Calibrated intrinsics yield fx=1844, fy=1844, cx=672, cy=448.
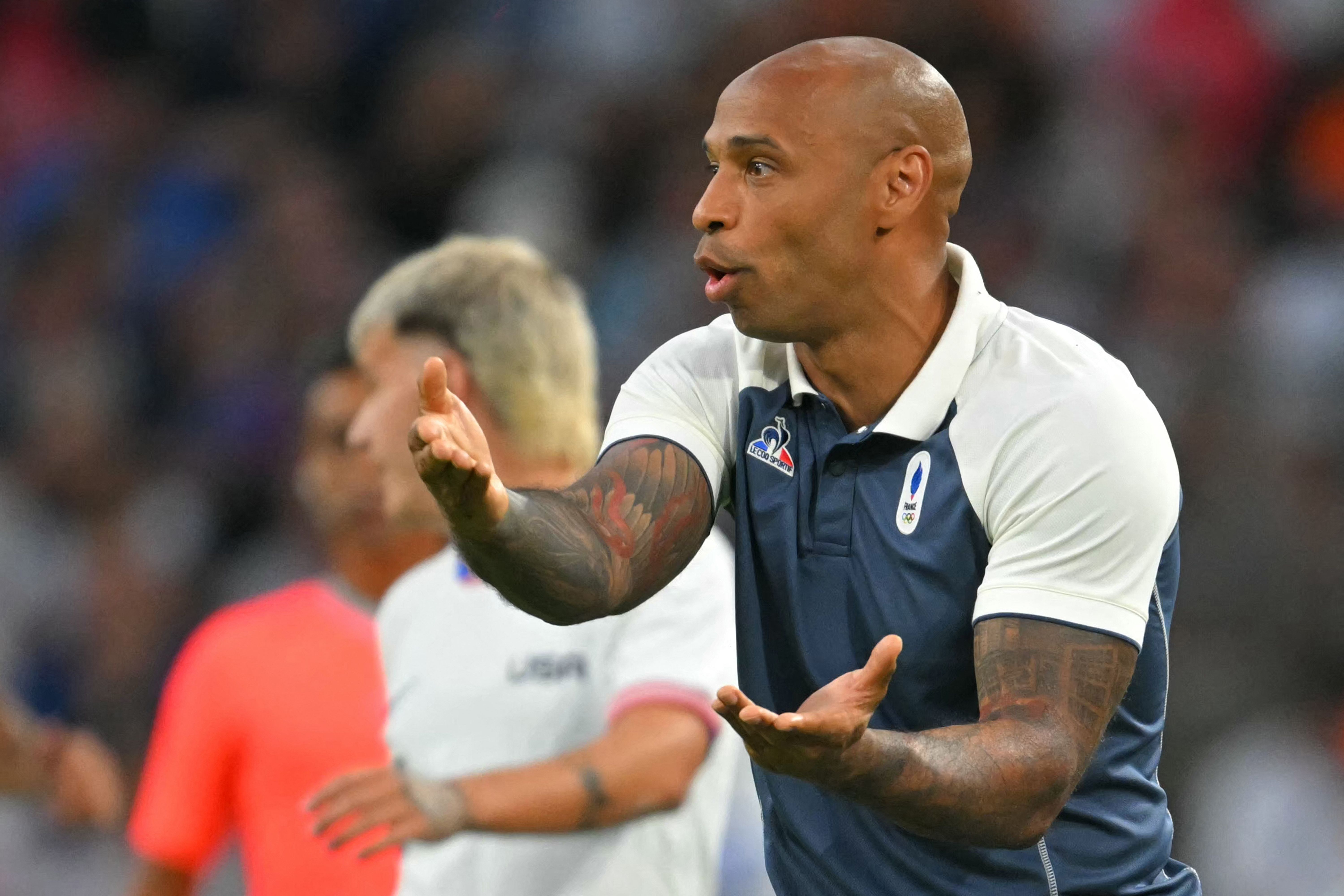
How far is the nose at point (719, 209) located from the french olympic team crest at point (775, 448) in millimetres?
318

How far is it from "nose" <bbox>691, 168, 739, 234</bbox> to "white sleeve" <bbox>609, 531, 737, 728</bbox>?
3.56 ft

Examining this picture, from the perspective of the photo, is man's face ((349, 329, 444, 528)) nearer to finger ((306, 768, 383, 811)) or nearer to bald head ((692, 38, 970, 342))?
finger ((306, 768, 383, 811))

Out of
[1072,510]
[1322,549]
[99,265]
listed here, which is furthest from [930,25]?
[1072,510]

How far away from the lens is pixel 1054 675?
2389 mm

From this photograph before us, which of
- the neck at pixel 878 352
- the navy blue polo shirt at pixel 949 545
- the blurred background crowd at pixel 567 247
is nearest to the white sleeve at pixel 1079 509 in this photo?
the navy blue polo shirt at pixel 949 545

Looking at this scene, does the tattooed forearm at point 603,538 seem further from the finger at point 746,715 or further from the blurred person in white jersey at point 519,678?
the blurred person in white jersey at point 519,678

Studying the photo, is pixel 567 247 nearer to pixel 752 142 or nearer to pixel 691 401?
pixel 691 401

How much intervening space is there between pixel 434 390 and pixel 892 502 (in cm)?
71

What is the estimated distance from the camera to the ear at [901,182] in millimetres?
2633

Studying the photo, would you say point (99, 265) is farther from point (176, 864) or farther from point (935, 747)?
point (935, 747)

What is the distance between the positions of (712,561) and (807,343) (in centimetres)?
114

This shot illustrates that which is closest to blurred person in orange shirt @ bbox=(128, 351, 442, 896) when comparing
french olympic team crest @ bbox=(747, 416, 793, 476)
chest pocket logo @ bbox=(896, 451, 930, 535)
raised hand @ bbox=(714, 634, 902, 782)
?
french olympic team crest @ bbox=(747, 416, 793, 476)

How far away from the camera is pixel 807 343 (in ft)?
8.95

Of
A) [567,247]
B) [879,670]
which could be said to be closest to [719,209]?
[879,670]
